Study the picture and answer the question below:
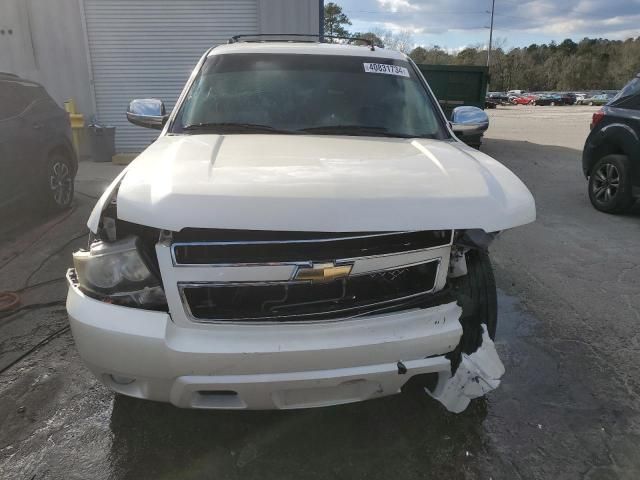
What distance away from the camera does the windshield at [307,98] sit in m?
3.15

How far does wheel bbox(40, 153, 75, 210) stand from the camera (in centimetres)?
598

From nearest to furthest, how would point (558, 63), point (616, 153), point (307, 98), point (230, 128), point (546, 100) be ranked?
point (230, 128)
point (307, 98)
point (616, 153)
point (546, 100)
point (558, 63)

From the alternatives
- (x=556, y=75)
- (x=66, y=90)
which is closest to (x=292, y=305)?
(x=66, y=90)

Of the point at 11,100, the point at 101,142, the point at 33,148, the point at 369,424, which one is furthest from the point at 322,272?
the point at 101,142

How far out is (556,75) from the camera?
85.0 m

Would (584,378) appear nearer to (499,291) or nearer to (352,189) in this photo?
(499,291)

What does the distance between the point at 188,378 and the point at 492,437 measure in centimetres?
149

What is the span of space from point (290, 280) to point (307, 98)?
1.72 m

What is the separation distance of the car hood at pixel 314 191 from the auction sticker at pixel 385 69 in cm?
117

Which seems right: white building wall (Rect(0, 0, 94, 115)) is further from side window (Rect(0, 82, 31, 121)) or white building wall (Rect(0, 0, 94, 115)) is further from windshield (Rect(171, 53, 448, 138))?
windshield (Rect(171, 53, 448, 138))

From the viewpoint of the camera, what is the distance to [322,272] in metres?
1.96

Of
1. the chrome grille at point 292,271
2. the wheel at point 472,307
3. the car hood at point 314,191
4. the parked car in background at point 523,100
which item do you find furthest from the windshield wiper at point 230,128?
the parked car in background at point 523,100

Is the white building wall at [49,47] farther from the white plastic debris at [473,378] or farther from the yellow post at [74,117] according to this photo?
the white plastic debris at [473,378]

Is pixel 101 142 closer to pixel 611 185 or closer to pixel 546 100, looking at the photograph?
pixel 611 185
